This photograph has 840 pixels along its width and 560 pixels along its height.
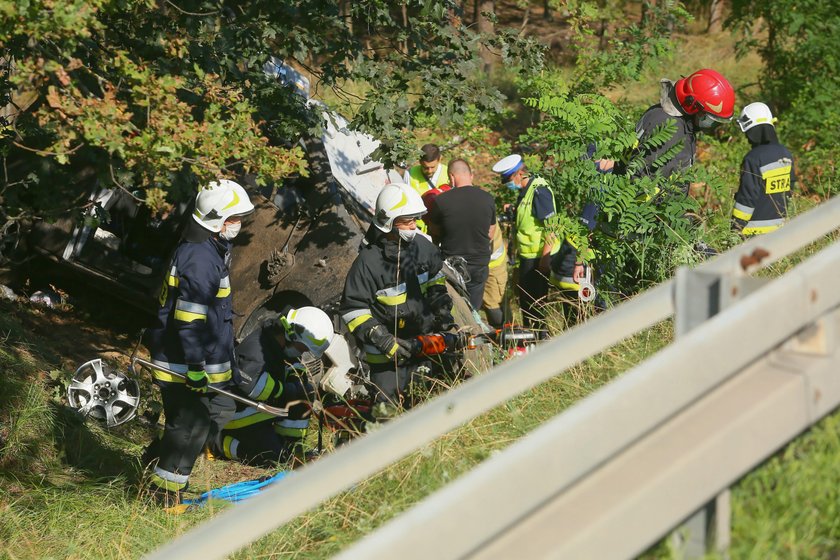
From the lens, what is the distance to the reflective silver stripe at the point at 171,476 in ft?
20.3

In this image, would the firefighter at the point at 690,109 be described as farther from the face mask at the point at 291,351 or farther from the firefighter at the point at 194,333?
the firefighter at the point at 194,333

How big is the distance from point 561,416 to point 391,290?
4748 mm

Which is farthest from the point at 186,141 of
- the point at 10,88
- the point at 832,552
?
the point at 832,552

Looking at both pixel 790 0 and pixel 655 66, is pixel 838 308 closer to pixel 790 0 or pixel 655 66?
pixel 655 66

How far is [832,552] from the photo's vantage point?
2229mm

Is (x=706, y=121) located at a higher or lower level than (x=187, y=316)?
higher

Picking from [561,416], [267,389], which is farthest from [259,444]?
[561,416]

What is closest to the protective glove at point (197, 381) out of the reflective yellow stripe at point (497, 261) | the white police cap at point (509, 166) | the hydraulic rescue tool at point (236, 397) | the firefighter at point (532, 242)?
the hydraulic rescue tool at point (236, 397)

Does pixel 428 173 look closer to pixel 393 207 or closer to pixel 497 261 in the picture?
pixel 497 261

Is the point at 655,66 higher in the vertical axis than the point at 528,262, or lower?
higher

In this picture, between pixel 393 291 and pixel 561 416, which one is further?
pixel 393 291

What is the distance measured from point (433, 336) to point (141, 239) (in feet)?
13.0

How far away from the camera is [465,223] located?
912 centimetres

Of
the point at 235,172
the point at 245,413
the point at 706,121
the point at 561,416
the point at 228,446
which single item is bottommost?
the point at 228,446
